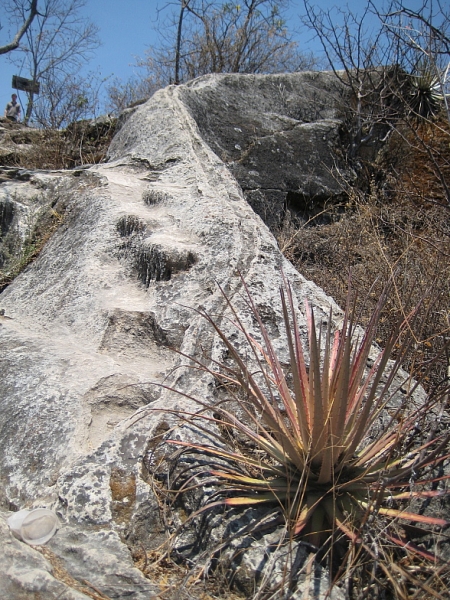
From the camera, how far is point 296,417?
5.90 ft

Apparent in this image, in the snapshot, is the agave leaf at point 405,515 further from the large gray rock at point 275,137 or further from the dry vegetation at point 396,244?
the large gray rock at point 275,137

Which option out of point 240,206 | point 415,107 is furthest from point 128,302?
point 415,107

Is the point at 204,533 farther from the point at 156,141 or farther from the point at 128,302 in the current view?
the point at 156,141

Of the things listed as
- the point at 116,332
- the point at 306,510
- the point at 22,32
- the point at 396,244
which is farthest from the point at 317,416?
the point at 22,32

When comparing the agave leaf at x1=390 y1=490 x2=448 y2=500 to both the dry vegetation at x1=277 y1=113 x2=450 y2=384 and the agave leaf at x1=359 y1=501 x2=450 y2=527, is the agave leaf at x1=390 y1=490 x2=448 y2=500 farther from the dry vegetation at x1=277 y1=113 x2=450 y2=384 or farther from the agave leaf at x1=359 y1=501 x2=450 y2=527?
the dry vegetation at x1=277 y1=113 x2=450 y2=384

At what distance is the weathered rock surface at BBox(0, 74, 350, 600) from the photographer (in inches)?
66.8

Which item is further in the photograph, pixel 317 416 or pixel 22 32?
pixel 22 32

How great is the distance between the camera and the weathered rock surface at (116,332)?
66.8 inches

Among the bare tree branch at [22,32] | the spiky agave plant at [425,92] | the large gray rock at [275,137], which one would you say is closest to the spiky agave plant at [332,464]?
the large gray rock at [275,137]

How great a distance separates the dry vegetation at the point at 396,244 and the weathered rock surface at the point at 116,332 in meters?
0.68

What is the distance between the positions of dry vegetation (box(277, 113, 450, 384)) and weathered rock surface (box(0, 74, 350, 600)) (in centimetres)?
68

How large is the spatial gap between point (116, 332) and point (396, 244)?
2927 millimetres

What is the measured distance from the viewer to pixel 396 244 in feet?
15.4

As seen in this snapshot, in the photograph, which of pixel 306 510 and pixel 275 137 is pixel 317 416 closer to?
pixel 306 510
